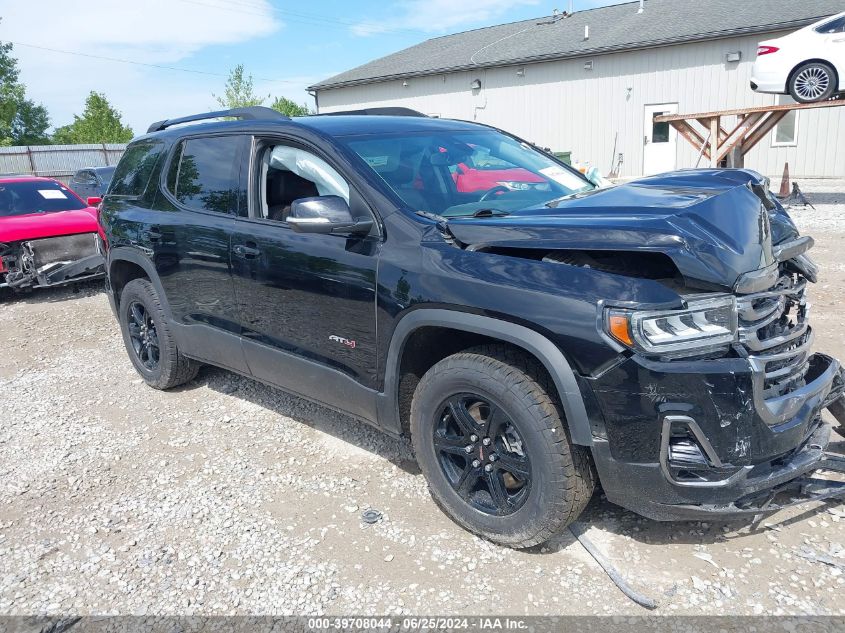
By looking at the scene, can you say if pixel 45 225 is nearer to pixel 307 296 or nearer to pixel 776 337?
pixel 307 296

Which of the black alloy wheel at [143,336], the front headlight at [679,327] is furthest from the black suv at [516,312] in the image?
the black alloy wheel at [143,336]

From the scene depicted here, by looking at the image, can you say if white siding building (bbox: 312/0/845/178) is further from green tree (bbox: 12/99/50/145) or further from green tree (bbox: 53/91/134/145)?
green tree (bbox: 12/99/50/145)

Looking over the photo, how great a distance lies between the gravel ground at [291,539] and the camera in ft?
8.68

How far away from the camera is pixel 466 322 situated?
2.72m

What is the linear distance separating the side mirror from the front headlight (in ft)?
4.16

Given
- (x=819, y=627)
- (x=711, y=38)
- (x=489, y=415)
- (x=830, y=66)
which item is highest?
(x=711, y=38)

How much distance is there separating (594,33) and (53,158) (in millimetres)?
21784

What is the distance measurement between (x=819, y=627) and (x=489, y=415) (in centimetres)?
139

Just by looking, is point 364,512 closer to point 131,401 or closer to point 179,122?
point 131,401

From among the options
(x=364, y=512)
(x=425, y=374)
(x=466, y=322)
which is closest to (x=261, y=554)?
(x=364, y=512)

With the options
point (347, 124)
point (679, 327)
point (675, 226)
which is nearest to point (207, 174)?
point (347, 124)

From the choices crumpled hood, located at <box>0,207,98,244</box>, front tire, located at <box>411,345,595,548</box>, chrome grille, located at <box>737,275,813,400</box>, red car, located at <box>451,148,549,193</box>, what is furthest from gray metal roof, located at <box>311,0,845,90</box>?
front tire, located at <box>411,345,595,548</box>

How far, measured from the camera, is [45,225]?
8281 millimetres

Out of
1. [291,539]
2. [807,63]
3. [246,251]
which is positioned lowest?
[291,539]
